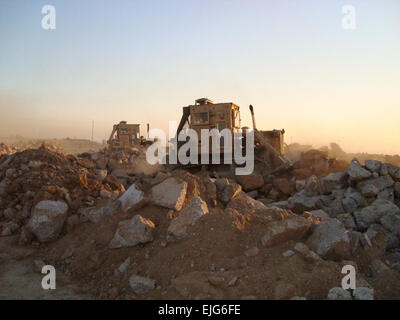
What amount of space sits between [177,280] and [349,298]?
1.91 m

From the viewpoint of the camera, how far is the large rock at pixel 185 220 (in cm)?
455

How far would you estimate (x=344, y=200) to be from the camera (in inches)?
290

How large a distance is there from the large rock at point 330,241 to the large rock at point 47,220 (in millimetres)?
4339

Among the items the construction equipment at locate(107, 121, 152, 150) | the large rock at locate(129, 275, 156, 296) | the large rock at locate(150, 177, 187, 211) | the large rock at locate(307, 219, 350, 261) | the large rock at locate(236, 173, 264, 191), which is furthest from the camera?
the construction equipment at locate(107, 121, 152, 150)

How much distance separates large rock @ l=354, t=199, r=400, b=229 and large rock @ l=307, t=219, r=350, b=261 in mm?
2394

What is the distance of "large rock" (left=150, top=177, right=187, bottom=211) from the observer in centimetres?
532

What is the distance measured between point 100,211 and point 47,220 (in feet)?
3.09

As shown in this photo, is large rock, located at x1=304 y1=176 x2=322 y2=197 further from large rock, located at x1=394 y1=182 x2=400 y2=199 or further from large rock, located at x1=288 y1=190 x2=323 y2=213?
large rock, located at x1=394 y1=182 x2=400 y2=199

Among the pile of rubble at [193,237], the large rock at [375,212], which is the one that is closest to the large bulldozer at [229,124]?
the pile of rubble at [193,237]

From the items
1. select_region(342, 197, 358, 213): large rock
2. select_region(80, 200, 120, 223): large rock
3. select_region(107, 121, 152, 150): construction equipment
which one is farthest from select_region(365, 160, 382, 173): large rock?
select_region(107, 121, 152, 150): construction equipment

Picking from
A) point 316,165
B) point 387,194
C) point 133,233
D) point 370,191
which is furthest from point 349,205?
point 133,233
